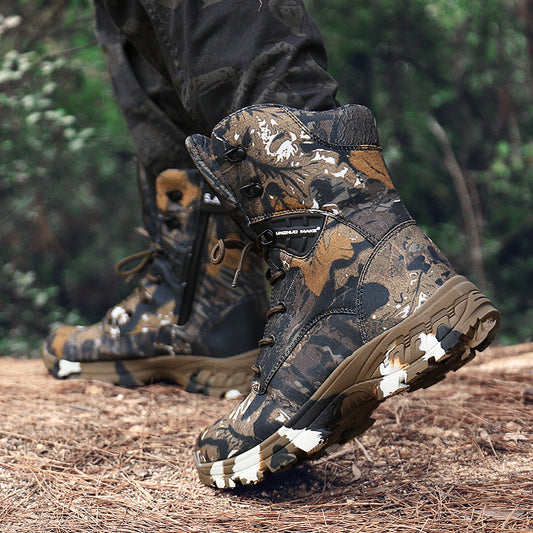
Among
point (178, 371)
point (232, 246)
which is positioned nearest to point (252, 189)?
point (232, 246)

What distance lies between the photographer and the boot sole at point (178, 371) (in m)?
1.82

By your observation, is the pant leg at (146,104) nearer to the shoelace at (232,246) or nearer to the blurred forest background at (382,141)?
Result: the shoelace at (232,246)

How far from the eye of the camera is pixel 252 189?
124 centimetres

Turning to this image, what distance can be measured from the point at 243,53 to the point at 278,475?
0.90 m

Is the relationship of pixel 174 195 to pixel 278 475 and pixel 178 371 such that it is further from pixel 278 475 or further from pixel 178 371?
pixel 278 475

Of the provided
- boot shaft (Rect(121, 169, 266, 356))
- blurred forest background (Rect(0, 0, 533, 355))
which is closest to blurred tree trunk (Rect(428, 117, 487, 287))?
blurred forest background (Rect(0, 0, 533, 355))

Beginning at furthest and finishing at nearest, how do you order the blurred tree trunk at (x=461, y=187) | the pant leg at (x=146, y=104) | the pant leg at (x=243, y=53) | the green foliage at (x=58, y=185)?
the blurred tree trunk at (x=461, y=187), the green foliage at (x=58, y=185), the pant leg at (x=146, y=104), the pant leg at (x=243, y=53)

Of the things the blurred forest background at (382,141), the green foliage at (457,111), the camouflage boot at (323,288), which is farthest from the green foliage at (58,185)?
the camouflage boot at (323,288)

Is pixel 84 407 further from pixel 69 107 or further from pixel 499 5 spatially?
pixel 499 5

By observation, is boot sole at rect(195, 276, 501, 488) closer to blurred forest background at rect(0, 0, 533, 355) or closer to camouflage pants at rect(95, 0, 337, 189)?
camouflage pants at rect(95, 0, 337, 189)

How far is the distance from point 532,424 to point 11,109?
160 inches

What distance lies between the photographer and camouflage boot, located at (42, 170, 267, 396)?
5.97 feet

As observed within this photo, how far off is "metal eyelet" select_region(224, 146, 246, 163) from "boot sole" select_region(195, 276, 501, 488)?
17.8 inches

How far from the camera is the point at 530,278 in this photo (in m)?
5.48
